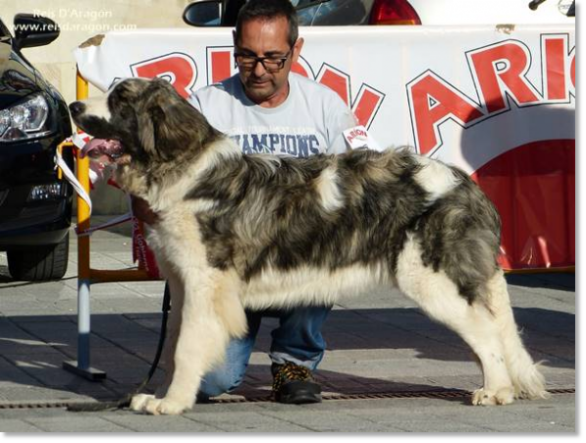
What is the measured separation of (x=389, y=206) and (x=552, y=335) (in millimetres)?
2587

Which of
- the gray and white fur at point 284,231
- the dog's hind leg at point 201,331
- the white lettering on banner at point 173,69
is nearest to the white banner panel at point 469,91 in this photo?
the white lettering on banner at point 173,69

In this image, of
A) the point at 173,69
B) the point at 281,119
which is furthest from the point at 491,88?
the point at 173,69

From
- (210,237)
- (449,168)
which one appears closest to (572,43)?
(449,168)

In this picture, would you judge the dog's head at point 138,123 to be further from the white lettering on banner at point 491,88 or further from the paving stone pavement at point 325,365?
the white lettering on banner at point 491,88

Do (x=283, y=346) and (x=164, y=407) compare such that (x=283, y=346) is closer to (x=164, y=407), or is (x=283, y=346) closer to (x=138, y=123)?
(x=164, y=407)

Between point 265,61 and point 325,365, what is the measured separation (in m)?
1.90

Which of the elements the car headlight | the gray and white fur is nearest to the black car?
the car headlight

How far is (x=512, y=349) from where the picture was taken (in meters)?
6.39

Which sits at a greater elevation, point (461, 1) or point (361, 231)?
point (461, 1)

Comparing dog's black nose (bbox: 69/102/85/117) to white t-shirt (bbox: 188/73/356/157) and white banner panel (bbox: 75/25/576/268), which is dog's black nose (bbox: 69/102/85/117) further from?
white banner panel (bbox: 75/25/576/268)

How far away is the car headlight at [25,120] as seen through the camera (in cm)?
903

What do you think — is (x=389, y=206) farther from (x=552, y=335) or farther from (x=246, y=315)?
(x=552, y=335)

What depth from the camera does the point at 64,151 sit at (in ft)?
22.8

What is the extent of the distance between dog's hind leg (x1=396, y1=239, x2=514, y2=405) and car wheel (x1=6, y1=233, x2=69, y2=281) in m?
4.37
